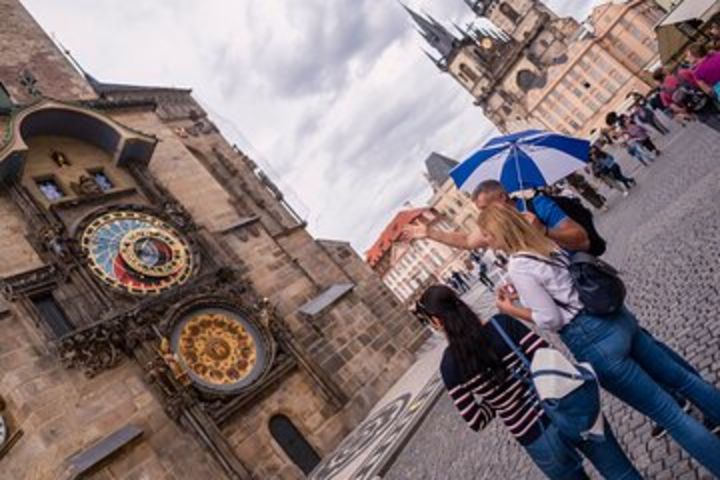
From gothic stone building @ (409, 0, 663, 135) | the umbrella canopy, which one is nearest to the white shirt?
the umbrella canopy

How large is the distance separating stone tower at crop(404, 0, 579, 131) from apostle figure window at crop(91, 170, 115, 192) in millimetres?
69256

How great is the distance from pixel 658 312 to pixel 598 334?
3.54 m

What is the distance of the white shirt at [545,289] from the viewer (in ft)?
10.2

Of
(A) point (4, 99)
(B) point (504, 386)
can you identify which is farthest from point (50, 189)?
(B) point (504, 386)

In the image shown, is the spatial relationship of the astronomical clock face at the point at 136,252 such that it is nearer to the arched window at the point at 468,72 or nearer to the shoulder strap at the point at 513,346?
the shoulder strap at the point at 513,346

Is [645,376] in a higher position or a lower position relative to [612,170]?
lower

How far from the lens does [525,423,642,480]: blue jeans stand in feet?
9.81

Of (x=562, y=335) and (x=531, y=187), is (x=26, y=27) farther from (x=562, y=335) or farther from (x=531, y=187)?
(x=562, y=335)

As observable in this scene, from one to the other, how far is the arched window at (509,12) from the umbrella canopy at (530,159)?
86653 millimetres

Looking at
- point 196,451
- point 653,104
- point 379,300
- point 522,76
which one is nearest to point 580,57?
point 522,76

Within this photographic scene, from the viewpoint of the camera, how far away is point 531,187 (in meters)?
4.68

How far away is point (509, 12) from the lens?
8200 cm

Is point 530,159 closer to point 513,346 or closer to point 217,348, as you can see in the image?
point 513,346

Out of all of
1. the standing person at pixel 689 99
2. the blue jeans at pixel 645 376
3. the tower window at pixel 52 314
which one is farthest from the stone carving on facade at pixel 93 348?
the standing person at pixel 689 99
